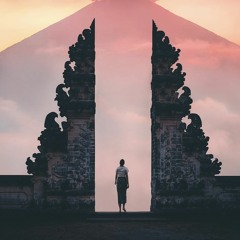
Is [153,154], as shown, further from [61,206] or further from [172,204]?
[61,206]

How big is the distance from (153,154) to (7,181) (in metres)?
5.34

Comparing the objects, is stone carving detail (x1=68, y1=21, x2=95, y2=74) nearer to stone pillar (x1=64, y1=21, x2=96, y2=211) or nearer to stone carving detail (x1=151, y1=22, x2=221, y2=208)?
stone pillar (x1=64, y1=21, x2=96, y2=211)

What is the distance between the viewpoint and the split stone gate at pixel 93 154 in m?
20.8

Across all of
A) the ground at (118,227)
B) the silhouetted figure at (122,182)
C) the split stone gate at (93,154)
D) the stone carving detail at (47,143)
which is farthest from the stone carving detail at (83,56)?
the ground at (118,227)

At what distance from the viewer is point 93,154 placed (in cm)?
2105

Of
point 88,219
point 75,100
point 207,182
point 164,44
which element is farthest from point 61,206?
point 164,44

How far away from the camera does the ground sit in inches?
611

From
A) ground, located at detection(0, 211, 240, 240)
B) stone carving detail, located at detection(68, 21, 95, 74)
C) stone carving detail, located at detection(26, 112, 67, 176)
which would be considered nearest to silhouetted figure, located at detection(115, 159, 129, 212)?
ground, located at detection(0, 211, 240, 240)

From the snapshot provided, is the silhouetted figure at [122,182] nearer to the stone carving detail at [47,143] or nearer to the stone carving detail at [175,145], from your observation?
the stone carving detail at [175,145]

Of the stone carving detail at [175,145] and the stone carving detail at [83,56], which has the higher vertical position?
the stone carving detail at [83,56]

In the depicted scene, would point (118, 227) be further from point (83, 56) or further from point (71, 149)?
point (83, 56)

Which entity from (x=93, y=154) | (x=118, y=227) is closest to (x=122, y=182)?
(x=93, y=154)

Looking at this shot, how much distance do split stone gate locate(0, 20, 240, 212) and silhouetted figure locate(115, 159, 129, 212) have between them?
90cm

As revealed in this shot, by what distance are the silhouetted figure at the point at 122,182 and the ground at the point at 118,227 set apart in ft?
2.82
